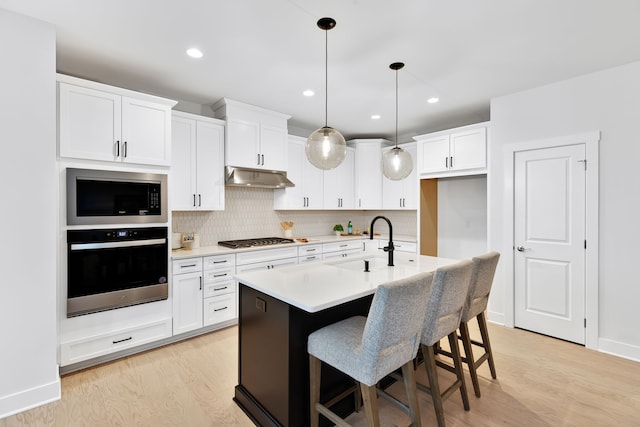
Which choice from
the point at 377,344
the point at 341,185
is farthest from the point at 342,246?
the point at 377,344

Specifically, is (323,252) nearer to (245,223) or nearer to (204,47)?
(245,223)

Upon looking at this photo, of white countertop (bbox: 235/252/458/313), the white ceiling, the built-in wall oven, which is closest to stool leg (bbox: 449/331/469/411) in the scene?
white countertop (bbox: 235/252/458/313)

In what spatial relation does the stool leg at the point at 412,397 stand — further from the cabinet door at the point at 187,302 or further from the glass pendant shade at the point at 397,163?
the cabinet door at the point at 187,302

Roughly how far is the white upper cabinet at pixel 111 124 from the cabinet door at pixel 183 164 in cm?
33

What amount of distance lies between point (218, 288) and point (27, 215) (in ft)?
5.96

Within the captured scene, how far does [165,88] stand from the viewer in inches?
132

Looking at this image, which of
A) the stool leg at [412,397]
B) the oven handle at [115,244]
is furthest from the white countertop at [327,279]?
the oven handle at [115,244]

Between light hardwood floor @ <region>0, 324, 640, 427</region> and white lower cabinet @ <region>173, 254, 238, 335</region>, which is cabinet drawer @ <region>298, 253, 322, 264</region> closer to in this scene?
white lower cabinet @ <region>173, 254, 238, 335</region>

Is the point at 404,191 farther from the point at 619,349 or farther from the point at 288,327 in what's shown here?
the point at 288,327

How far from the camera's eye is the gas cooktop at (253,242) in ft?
12.4

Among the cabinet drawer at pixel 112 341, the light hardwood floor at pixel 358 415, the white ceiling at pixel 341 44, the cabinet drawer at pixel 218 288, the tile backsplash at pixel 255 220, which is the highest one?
the white ceiling at pixel 341 44

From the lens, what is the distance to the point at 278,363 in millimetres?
1827

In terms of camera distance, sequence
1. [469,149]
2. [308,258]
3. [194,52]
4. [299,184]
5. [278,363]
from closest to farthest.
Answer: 1. [278,363]
2. [194,52]
3. [469,149]
4. [308,258]
5. [299,184]

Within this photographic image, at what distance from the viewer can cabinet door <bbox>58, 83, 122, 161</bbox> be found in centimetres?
250
